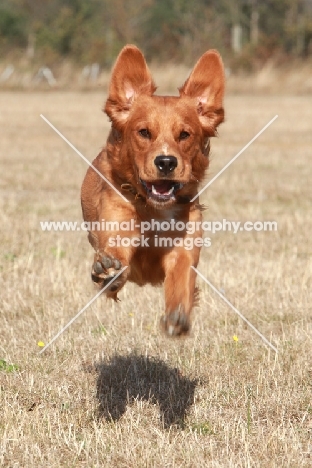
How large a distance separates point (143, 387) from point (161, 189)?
1.21 m

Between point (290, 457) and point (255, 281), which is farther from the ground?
point (290, 457)

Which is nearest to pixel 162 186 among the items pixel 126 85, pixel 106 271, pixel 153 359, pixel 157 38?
pixel 106 271

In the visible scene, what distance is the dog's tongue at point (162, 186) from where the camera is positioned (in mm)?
4223

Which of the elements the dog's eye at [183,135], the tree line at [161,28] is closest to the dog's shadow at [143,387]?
the dog's eye at [183,135]

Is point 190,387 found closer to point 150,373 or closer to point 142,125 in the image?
point 150,373

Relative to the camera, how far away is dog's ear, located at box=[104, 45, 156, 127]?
4625mm

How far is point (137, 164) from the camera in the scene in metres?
4.30

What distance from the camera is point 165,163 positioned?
4.07 metres

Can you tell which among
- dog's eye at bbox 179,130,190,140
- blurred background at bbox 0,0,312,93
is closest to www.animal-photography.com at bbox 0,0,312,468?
dog's eye at bbox 179,130,190,140

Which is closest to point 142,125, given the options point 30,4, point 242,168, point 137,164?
point 137,164

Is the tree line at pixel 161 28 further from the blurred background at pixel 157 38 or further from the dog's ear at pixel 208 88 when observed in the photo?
the dog's ear at pixel 208 88

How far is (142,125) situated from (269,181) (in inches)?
316

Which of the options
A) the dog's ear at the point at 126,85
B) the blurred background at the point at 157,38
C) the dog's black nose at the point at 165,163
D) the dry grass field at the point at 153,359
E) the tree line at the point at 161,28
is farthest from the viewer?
the tree line at the point at 161,28

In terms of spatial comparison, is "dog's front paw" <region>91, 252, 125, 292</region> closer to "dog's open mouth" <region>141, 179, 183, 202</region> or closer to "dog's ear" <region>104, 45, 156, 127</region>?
"dog's open mouth" <region>141, 179, 183, 202</region>
